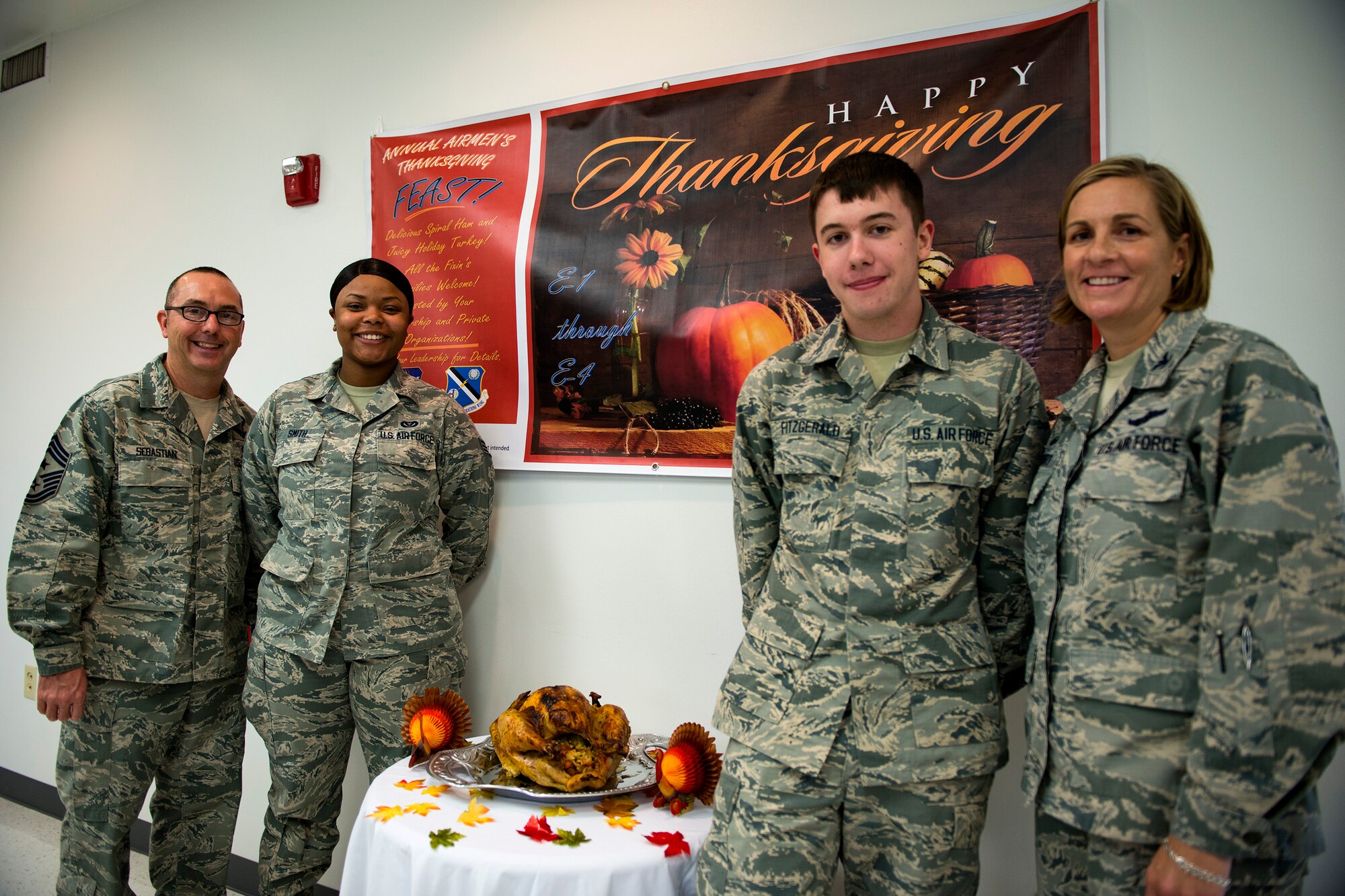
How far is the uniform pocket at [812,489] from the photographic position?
53.9 inches

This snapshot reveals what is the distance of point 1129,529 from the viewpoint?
1132 millimetres

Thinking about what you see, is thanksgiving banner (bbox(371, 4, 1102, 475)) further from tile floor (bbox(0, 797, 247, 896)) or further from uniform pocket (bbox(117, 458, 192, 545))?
tile floor (bbox(0, 797, 247, 896))

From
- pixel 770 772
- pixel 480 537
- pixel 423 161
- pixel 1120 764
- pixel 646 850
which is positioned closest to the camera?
pixel 1120 764

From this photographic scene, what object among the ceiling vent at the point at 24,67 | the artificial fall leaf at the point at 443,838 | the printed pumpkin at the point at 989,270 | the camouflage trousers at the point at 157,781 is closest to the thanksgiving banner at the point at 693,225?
the printed pumpkin at the point at 989,270

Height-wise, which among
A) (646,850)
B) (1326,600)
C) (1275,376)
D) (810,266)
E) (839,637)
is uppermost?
(810,266)

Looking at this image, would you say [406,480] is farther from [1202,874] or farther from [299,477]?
[1202,874]

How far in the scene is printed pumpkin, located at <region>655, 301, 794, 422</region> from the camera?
77.7 inches

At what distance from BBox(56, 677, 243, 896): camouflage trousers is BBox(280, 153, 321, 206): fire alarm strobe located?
4.89 feet

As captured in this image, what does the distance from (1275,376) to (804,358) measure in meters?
0.68

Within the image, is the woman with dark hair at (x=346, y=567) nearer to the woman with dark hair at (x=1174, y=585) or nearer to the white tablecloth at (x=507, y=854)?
the white tablecloth at (x=507, y=854)

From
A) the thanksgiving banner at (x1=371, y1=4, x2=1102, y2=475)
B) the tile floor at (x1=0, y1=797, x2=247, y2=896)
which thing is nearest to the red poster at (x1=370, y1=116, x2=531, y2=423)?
the thanksgiving banner at (x1=371, y1=4, x2=1102, y2=475)

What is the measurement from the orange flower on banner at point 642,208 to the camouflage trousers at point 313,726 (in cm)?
117

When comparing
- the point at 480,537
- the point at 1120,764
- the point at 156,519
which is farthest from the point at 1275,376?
the point at 156,519

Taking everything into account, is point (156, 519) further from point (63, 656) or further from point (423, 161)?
point (423, 161)
